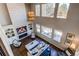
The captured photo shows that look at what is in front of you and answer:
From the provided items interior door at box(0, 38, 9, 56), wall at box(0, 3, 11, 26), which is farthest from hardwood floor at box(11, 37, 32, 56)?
wall at box(0, 3, 11, 26)

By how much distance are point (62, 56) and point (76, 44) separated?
0.82 ft

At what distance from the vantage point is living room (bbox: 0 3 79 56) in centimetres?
115

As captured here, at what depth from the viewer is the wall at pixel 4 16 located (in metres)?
1.14

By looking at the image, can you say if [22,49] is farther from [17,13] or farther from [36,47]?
[17,13]

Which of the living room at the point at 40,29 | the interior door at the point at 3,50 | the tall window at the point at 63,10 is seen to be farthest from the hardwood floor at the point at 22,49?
the tall window at the point at 63,10

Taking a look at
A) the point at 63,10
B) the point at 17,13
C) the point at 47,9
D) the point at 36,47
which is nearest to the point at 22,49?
the point at 36,47

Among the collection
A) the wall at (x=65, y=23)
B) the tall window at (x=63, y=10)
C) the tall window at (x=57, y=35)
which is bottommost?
the tall window at (x=57, y=35)

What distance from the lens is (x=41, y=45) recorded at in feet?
4.16

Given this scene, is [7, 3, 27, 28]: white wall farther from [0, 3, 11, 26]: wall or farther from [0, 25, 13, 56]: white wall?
[0, 25, 13, 56]: white wall

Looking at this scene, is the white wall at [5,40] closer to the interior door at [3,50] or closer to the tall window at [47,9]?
the interior door at [3,50]

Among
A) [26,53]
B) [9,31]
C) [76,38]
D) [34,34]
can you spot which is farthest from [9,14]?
[76,38]

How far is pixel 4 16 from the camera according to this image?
1.17 m

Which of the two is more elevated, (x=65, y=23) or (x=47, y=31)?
(x=65, y=23)

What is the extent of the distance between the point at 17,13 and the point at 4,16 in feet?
0.51
